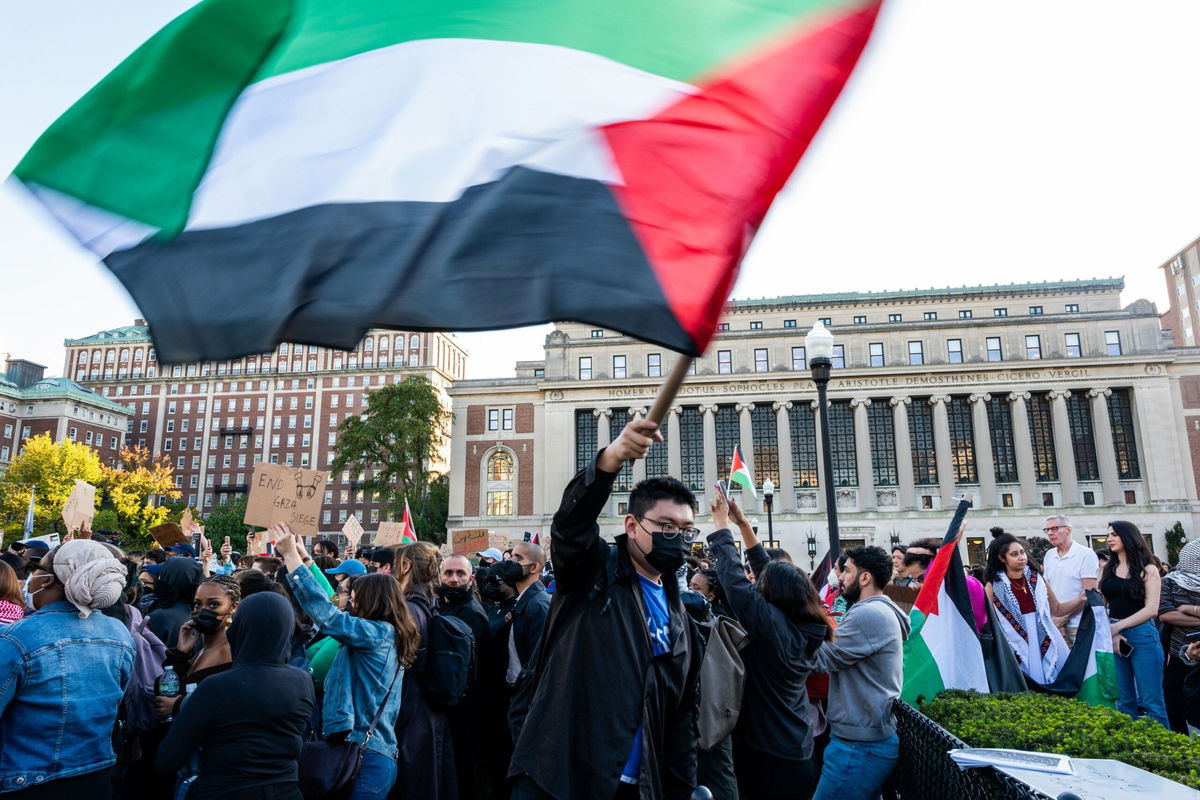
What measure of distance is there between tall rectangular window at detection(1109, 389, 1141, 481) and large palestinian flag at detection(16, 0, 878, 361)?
221 feet

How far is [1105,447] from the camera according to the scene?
57.6 m

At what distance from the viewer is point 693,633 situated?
379 cm

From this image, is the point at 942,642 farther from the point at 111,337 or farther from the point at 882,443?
the point at 111,337

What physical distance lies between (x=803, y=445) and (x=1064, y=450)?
1924cm

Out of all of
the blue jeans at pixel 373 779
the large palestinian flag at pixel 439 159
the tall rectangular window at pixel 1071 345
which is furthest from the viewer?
the tall rectangular window at pixel 1071 345

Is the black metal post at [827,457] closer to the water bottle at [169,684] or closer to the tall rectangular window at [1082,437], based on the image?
the water bottle at [169,684]

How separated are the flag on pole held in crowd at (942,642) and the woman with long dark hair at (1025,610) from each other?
1768mm

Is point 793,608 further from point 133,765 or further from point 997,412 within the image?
point 997,412

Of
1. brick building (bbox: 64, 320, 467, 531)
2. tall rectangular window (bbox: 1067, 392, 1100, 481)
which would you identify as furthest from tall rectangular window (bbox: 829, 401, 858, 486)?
brick building (bbox: 64, 320, 467, 531)

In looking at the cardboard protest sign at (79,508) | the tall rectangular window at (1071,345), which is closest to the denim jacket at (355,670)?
the cardboard protest sign at (79,508)

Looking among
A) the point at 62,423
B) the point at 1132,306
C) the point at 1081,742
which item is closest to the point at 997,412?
the point at 1132,306

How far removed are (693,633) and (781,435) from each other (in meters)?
58.9

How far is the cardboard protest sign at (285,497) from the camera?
7.54 meters

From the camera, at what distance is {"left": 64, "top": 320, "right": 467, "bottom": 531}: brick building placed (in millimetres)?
115562
